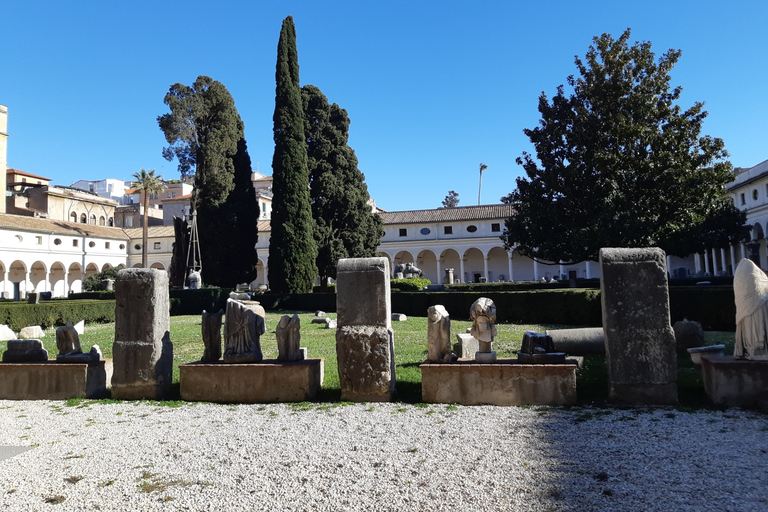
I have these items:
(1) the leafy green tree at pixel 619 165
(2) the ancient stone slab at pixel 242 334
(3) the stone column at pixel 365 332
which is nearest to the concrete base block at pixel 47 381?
(2) the ancient stone slab at pixel 242 334

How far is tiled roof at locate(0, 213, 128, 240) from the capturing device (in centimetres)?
4053

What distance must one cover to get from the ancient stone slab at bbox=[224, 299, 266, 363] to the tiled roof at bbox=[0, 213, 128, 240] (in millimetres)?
42146

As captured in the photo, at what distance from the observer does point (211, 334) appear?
22.3 feet

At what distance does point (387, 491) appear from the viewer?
11.8 ft

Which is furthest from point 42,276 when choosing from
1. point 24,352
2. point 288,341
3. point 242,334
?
point 288,341

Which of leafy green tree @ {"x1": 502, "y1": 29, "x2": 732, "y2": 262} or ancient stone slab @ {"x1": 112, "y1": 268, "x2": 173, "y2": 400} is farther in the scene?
leafy green tree @ {"x1": 502, "y1": 29, "x2": 732, "y2": 262}

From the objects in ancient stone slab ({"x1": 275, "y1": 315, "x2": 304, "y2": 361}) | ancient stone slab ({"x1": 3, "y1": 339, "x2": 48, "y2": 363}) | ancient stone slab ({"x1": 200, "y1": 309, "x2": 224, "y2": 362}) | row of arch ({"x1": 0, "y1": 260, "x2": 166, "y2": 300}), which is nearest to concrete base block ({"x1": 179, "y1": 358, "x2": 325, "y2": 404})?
ancient stone slab ({"x1": 275, "y1": 315, "x2": 304, "y2": 361})

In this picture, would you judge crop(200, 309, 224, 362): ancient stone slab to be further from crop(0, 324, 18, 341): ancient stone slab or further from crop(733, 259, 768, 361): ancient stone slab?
crop(0, 324, 18, 341): ancient stone slab

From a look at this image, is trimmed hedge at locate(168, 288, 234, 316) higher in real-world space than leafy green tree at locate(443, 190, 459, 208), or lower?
lower

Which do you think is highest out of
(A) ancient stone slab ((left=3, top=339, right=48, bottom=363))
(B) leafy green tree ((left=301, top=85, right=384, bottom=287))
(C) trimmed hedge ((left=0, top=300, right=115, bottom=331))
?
(B) leafy green tree ((left=301, top=85, right=384, bottom=287))

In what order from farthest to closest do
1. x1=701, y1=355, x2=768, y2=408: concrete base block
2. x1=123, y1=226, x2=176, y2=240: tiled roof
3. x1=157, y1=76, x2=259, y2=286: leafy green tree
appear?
x1=123, y1=226, x2=176, y2=240: tiled roof < x1=157, y1=76, x2=259, y2=286: leafy green tree < x1=701, y1=355, x2=768, y2=408: concrete base block

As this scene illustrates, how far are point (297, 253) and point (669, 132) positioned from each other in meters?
17.1

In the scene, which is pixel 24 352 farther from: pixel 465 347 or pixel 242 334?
pixel 465 347

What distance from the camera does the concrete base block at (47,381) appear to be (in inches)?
267
